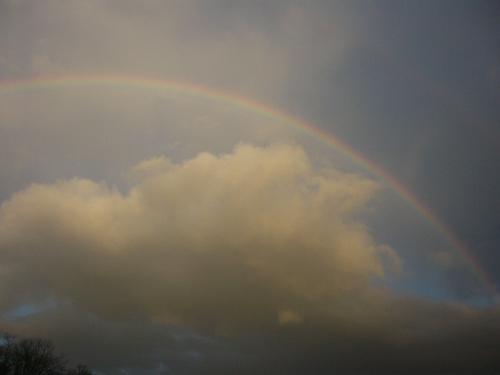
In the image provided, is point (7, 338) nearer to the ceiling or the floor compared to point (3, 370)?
nearer to the ceiling

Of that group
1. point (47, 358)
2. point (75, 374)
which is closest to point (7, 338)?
point (47, 358)

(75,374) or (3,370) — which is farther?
(75,374)

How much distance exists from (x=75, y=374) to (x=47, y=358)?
21.2 meters

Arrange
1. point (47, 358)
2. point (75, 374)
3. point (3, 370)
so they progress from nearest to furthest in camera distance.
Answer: point (3, 370) < point (47, 358) < point (75, 374)

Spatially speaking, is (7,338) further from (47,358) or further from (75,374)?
(75,374)

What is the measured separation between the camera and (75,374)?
105 m

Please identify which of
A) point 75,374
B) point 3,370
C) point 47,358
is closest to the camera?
point 3,370

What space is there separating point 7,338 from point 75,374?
2278 centimetres

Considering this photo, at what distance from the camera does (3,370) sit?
79375 mm

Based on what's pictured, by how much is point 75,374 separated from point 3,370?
28875mm

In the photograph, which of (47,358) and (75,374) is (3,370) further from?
(75,374)

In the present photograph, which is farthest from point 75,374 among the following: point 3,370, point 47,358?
point 3,370

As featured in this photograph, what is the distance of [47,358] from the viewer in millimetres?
87500

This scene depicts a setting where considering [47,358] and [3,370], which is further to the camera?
[47,358]
